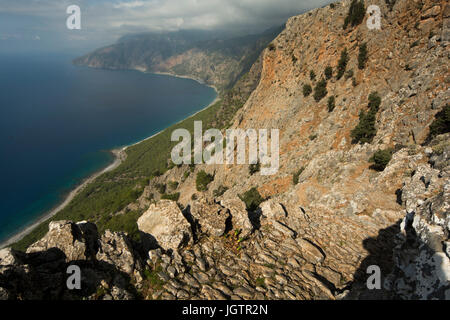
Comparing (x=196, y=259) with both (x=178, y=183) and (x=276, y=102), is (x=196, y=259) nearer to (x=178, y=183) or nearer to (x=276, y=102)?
(x=276, y=102)

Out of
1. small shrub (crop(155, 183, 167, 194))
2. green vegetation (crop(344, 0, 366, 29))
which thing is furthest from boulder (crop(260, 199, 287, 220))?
small shrub (crop(155, 183, 167, 194))

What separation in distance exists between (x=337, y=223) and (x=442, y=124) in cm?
1264

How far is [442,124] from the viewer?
16.8 m

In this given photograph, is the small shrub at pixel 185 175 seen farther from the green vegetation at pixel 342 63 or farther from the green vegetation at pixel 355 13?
the green vegetation at pixel 355 13

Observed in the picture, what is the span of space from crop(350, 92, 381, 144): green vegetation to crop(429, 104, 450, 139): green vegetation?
5.45 meters

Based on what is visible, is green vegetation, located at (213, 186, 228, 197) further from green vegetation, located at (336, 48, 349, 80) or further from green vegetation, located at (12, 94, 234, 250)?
green vegetation, located at (336, 48, 349, 80)

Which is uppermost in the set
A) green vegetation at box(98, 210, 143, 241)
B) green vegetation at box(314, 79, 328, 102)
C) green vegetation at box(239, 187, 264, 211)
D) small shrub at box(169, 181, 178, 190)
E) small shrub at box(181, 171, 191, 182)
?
green vegetation at box(314, 79, 328, 102)

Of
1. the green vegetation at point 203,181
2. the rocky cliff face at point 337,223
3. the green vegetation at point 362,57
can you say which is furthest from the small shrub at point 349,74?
the green vegetation at point 203,181

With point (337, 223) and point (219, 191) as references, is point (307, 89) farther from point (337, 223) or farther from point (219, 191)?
point (337, 223)

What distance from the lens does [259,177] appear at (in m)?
34.0

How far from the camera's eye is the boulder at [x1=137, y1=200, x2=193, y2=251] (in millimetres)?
10141

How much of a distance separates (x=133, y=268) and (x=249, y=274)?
470 cm

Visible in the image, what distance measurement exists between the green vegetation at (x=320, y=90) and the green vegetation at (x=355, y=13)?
9.22 meters
